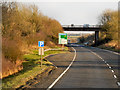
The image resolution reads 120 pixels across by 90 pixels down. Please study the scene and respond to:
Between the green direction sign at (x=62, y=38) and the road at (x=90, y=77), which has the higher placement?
the green direction sign at (x=62, y=38)

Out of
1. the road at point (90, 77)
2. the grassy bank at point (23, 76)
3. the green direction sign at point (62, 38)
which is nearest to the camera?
the grassy bank at point (23, 76)

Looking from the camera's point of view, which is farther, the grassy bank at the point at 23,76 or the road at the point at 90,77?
the road at the point at 90,77

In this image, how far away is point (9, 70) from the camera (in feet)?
52.2

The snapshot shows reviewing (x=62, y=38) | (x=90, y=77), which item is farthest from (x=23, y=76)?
(x=62, y=38)

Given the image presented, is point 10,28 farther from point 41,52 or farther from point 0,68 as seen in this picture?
point 0,68

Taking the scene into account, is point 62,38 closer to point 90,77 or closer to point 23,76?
point 90,77

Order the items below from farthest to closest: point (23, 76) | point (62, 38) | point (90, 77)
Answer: point (62, 38) → point (90, 77) → point (23, 76)

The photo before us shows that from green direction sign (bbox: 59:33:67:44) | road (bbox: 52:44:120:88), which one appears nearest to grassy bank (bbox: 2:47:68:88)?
road (bbox: 52:44:120:88)

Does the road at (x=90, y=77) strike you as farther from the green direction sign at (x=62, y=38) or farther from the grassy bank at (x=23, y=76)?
the green direction sign at (x=62, y=38)

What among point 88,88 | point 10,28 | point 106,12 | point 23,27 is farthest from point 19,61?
point 106,12

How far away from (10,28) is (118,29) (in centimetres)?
3503

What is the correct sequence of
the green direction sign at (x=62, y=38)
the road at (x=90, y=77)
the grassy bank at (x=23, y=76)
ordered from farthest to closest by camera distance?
the green direction sign at (x=62, y=38) → the road at (x=90, y=77) → the grassy bank at (x=23, y=76)

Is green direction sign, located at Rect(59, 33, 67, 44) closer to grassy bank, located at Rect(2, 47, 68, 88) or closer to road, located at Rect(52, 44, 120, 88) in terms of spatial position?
road, located at Rect(52, 44, 120, 88)

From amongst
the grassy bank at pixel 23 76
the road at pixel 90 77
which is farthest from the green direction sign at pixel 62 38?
the grassy bank at pixel 23 76
